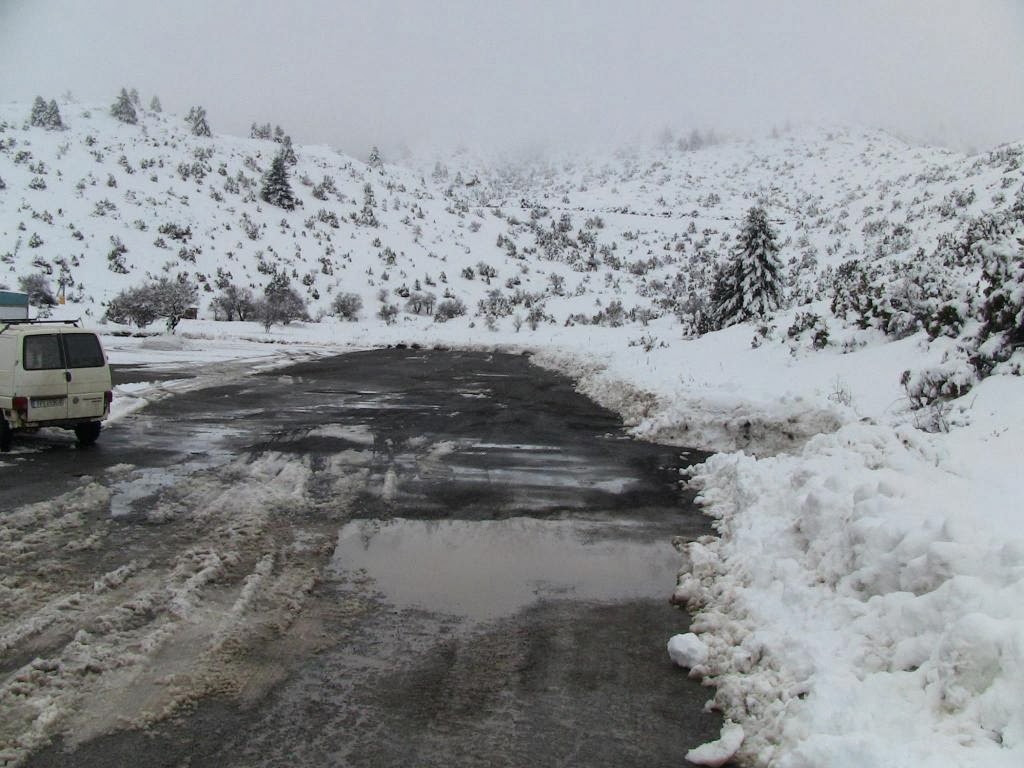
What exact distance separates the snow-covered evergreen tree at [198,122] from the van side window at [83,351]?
64.7 meters

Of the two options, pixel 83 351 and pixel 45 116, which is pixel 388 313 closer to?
pixel 83 351

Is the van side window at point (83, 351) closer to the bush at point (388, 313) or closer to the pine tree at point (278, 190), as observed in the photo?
the bush at point (388, 313)

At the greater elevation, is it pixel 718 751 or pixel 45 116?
pixel 45 116

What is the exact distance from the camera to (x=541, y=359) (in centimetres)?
2902

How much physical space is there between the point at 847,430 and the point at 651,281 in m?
45.0

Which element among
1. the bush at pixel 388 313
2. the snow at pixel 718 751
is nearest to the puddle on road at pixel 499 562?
the snow at pixel 718 751

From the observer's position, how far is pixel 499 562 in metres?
6.90

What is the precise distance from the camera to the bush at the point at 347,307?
46.2m

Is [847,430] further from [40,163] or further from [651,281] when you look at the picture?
[40,163]

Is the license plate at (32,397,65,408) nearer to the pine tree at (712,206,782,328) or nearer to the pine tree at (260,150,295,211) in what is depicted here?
the pine tree at (712,206,782,328)

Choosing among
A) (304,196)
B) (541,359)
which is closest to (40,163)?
(304,196)

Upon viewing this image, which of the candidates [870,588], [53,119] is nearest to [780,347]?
[870,588]

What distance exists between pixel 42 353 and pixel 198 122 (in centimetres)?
6696

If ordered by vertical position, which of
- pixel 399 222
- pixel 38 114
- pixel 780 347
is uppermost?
pixel 38 114
